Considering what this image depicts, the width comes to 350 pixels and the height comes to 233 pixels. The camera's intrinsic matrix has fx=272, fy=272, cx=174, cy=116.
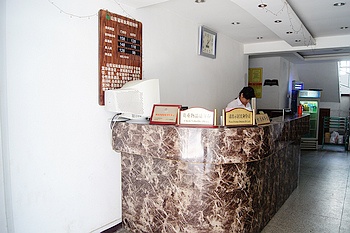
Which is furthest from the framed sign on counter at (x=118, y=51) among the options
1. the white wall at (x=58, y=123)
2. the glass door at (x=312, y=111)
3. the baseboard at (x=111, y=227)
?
the glass door at (x=312, y=111)

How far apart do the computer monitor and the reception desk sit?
0.15 m

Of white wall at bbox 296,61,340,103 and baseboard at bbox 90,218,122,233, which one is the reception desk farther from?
white wall at bbox 296,61,340,103

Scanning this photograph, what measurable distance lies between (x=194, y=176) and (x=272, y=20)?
234 cm

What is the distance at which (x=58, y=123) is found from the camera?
2.34 meters

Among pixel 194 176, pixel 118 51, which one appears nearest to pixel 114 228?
pixel 194 176

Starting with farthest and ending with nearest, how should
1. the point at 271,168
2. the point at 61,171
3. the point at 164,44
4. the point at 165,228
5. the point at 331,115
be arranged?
1. the point at 331,115
2. the point at 164,44
3. the point at 271,168
4. the point at 165,228
5. the point at 61,171

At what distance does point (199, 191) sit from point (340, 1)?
2.67 metres

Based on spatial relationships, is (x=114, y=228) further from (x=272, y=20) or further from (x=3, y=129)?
(x=272, y=20)

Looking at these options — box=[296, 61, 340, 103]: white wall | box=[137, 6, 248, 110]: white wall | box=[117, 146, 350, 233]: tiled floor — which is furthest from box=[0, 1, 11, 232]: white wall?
box=[296, 61, 340, 103]: white wall

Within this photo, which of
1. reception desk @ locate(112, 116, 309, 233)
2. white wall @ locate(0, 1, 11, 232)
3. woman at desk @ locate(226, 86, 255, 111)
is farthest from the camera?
woman at desk @ locate(226, 86, 255, 111)

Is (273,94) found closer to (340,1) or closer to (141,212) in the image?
(340,1)

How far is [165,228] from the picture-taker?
255 centimetres

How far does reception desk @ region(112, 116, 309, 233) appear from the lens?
2240 millimetres

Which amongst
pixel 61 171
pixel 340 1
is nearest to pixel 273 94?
pixel 340 1
